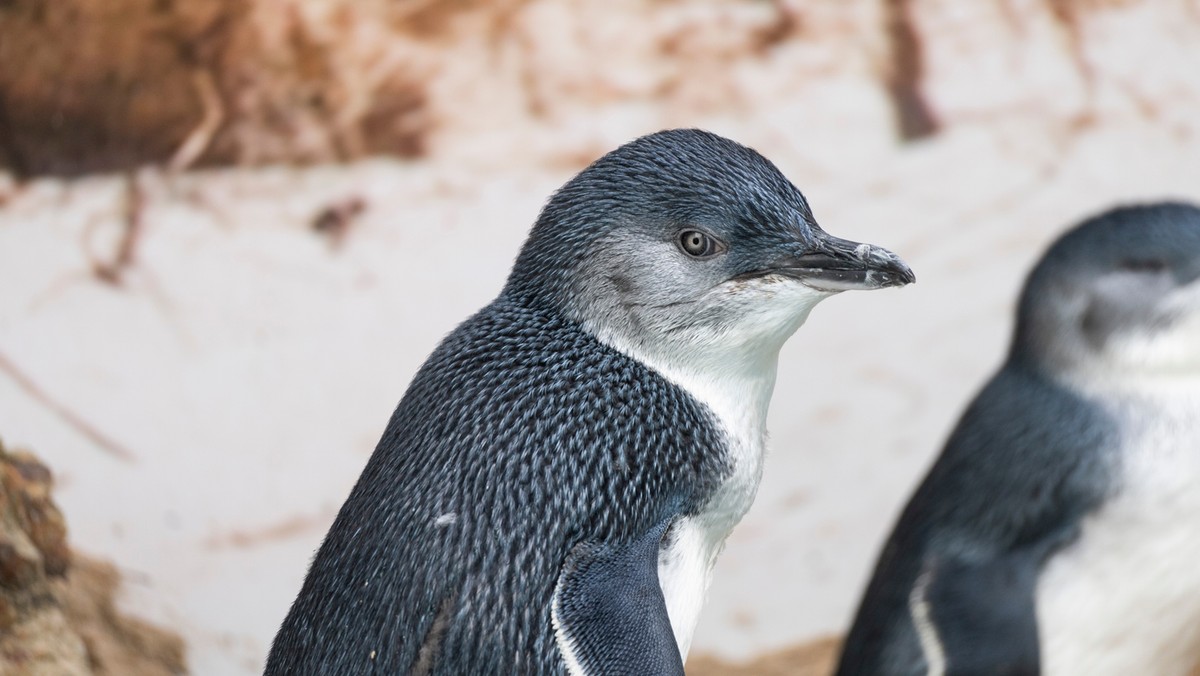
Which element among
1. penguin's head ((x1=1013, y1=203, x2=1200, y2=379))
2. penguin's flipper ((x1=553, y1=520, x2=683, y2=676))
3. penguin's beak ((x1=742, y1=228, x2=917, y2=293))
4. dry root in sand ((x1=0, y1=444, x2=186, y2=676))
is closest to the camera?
penguin's flipper ((x1=553, y1=520, x2=683, y2=676))

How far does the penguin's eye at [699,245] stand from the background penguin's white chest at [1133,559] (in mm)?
1167

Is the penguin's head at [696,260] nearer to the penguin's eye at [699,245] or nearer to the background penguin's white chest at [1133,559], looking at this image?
the penguin's eye at [699,245]

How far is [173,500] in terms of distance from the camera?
3.18 m

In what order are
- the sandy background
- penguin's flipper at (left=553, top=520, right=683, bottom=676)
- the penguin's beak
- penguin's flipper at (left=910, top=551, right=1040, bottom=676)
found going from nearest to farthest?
penguin's flipper at (left=553, top=520, right=683, bottom=676) → the penguin's beak → penguin's flipper at (left=910, top=551, right=1040, bottom=676) → the sandy background

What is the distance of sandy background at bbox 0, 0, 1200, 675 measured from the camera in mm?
3266

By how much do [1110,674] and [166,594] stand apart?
187cm

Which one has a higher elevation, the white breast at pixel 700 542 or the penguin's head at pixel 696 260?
the penguin's head at pixel 696 260

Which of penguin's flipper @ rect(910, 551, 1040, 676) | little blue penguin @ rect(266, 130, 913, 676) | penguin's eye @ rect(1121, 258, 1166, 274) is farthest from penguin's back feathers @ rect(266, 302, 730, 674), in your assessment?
penguin's eye @ rect(1121, 258, 1166, 274)

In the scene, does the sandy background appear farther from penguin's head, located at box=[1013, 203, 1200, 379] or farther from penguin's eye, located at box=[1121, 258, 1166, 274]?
penguin's eye, located at box=[1121, 258, 1166, 274]

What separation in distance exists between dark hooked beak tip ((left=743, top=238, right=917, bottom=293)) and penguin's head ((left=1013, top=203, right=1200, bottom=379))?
1099 millimetres

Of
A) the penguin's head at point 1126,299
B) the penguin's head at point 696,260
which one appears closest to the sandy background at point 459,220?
the penguin's head at point 1126,299

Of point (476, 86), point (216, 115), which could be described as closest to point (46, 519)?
point (216, 115)

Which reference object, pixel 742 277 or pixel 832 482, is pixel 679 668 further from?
pixel 832 482

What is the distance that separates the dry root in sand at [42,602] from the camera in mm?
1885
